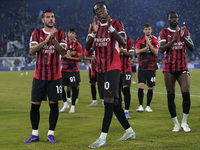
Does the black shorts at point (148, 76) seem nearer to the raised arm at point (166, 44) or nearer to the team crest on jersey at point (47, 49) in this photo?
the raised arm at point (166, 44)

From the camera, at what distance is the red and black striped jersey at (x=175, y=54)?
618 cm

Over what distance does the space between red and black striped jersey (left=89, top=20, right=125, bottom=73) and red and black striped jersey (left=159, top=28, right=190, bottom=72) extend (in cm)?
153

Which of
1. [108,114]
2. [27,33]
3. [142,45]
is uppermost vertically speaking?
[27,33]

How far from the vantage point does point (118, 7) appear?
7025 centimetres

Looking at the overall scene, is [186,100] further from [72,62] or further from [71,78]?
[72,62]

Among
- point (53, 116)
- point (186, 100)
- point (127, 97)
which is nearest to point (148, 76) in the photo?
point (127, 97)

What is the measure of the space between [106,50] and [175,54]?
179cm

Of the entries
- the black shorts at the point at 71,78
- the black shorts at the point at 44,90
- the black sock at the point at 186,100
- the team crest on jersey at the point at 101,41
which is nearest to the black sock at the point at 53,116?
the black shorts at the point at 44,90

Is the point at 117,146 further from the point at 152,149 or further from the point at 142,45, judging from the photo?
the point at 142,45

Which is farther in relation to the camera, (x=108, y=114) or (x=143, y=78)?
(x=143, y=78)

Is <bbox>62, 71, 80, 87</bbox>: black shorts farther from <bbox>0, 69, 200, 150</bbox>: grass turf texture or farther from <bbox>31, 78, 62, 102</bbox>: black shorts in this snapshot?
<bbox>31, 78, 62, 102</bbox>: black shorts

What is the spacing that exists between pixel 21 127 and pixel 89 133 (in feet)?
5.20

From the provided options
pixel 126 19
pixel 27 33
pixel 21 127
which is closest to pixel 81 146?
pixel 21 127

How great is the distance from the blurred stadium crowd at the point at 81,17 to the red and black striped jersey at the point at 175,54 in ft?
167
